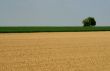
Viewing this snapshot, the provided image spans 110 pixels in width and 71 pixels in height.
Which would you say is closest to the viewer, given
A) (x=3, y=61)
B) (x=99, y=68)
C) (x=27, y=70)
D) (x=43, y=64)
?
(x=27, y=70)

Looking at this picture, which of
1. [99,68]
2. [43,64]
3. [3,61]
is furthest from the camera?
[3,61]

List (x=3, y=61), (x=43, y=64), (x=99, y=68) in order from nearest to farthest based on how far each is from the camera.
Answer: (x=99, y=68) → (x=43, y=64) → (x=3, y=61)

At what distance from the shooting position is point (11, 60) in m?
12.2

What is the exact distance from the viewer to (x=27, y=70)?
32.1 feet

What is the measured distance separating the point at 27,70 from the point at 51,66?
122cm

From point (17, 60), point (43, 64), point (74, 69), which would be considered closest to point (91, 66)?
point (74, 69)

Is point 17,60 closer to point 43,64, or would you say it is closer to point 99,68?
point 43,64

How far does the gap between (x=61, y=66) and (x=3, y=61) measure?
9.29ft

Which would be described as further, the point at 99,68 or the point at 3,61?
the point at 3,61

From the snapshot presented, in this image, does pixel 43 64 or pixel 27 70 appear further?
pixel 43 64

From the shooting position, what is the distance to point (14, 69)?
32.6 ft

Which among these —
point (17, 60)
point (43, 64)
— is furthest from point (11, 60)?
point (43, 64)

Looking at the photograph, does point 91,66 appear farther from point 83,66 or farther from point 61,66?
point 61,66
